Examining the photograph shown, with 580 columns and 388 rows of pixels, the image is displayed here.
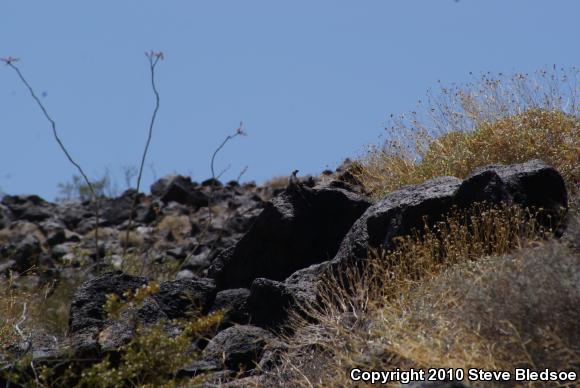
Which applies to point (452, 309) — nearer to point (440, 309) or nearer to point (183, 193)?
point (440, 309)

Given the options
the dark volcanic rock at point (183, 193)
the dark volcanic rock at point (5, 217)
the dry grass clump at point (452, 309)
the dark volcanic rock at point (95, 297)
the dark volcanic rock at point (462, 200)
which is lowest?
the dry grass clump at point (452, 309)

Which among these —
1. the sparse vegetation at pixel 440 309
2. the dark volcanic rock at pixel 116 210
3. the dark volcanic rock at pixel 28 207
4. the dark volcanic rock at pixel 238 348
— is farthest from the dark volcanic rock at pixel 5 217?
the dark volcanic rock at pixel 238 348

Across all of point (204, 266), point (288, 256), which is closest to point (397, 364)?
point (288, 256)

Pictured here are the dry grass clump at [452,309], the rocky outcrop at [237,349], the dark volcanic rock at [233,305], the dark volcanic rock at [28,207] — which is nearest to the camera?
the dry grass clump at [452,309]

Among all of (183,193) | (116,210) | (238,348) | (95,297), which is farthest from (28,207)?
(238,348)

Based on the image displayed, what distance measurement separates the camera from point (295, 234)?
42.0 feet

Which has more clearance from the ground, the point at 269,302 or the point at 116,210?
the point at 116,210

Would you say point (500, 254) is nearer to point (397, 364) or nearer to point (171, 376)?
point (397, 364)

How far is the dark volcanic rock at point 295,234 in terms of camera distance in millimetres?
12828

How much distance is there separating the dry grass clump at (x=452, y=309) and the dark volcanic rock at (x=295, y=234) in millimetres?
1724

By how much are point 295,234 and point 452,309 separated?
425 centimetres

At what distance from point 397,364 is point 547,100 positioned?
724 centimetres

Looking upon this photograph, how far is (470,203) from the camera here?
11.1 metres

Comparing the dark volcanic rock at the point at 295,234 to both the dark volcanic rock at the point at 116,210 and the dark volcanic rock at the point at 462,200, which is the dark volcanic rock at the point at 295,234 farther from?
the dark volcanic rock at the point at 116,210
